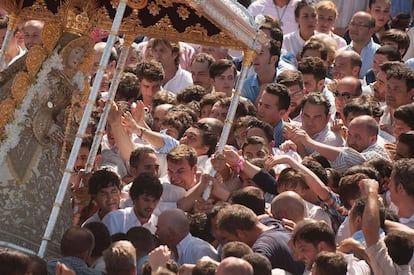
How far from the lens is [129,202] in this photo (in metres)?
12.2

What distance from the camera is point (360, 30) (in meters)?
17.5

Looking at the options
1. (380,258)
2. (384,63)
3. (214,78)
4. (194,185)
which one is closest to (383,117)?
(384,63)

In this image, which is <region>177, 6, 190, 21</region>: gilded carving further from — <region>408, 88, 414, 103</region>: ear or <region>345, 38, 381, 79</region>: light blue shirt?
<region>345, 38, 381, 79</region>: light blue shirt

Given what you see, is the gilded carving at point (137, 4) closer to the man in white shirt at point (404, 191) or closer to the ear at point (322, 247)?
the man in white shirt at point (404, 191)

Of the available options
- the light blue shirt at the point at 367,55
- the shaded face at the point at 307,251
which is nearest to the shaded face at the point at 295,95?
the light blue shirt at the point at 367,55

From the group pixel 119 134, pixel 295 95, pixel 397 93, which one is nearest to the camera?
pixel 119 134

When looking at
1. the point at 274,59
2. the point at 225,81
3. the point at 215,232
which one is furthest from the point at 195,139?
the point at 274,59

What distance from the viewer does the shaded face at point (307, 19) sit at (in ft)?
57.8

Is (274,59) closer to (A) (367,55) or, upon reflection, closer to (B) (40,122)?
(A) (367,55)

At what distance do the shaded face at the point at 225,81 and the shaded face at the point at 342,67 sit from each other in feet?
4.95

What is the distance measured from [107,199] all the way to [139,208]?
1.06ft

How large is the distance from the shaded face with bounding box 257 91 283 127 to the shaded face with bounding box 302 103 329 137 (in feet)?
0.92

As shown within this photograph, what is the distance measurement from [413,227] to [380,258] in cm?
136

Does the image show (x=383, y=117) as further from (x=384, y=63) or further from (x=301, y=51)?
(x=301, y=51)
